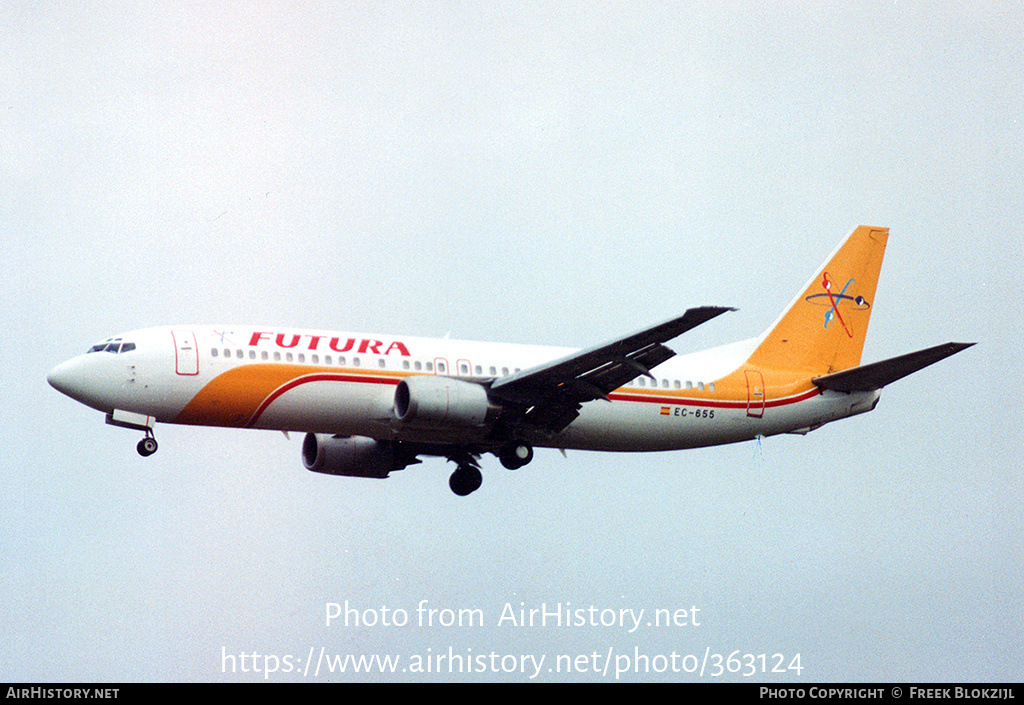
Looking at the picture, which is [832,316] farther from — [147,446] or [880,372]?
[147,446]

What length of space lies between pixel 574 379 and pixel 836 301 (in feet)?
40.1

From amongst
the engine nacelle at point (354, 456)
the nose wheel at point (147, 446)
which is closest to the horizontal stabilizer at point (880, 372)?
the engine nacelle at point (354, 456)

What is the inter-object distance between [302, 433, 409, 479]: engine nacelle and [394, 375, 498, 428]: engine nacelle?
17.6 feet

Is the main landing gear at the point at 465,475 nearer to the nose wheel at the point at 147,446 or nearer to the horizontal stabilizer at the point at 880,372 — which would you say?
the nose wheel at the point at 147,446

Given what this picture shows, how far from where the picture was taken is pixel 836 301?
153 feet

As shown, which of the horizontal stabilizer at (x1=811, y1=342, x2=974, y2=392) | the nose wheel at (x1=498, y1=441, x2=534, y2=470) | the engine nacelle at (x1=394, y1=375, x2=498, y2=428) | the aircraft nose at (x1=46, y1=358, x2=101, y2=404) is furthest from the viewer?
the nose wheel at (x1=498, y1=441, x2=534, y2=470)

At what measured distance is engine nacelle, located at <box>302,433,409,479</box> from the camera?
143 ft

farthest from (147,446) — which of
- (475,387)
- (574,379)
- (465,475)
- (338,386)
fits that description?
(574,379)

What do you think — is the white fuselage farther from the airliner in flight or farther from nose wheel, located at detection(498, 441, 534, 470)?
nose wheel, located at detection(498, 441, 534, 470)

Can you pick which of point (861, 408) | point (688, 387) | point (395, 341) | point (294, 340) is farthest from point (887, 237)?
point (294, 340)

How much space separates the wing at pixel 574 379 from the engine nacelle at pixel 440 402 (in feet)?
2.90

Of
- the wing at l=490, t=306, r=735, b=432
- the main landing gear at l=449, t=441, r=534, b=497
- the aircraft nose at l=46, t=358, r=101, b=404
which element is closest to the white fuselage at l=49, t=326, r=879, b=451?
the aircraft nose at l=46, t=358, r=101, b=404

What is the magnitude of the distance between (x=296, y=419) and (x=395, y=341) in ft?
12.2

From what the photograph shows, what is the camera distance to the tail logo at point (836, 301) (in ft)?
152
